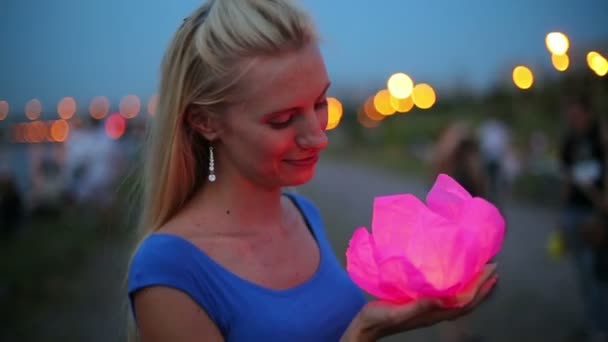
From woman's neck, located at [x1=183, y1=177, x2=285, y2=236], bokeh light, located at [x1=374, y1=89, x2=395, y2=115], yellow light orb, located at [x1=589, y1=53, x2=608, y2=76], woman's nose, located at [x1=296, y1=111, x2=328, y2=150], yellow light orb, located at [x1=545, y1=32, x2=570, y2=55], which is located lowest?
bokeh light, located at [x1=374, y1=89, x2=395, y2=115]

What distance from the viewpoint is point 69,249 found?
10.8 meters

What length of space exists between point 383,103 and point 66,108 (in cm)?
2131

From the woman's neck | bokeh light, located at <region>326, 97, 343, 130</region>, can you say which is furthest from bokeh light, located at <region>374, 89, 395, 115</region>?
the woman's neck

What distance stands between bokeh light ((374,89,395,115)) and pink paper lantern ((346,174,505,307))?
3400cm

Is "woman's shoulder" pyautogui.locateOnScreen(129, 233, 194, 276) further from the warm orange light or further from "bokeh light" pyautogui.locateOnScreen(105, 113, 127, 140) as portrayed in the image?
the warm orange light

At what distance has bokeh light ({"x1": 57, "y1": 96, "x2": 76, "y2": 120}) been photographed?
19.7m

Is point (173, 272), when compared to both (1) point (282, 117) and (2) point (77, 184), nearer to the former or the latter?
(1) point (282, 117)

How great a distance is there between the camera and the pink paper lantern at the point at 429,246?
140 cm

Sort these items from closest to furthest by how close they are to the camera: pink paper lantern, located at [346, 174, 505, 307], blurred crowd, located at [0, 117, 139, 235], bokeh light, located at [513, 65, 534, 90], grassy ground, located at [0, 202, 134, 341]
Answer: pink paper lantern, located at [346, 174, 505, 307], bokeh light, located at [513, 65, 534, 90], grassy ground, located at [0, 202, 134, 341], blurred crowd, located at [0, 117, 139, 235]

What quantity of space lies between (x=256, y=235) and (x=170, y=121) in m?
0.41

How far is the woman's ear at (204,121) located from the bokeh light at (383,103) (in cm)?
3377

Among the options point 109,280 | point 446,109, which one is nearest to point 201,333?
point 109,280

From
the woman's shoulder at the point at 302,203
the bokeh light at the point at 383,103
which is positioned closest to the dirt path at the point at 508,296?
the woman's shoulder at the point at 302,203

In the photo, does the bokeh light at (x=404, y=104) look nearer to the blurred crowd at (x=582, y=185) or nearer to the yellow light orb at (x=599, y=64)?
the blurred crowd at (x=582, y=185)
